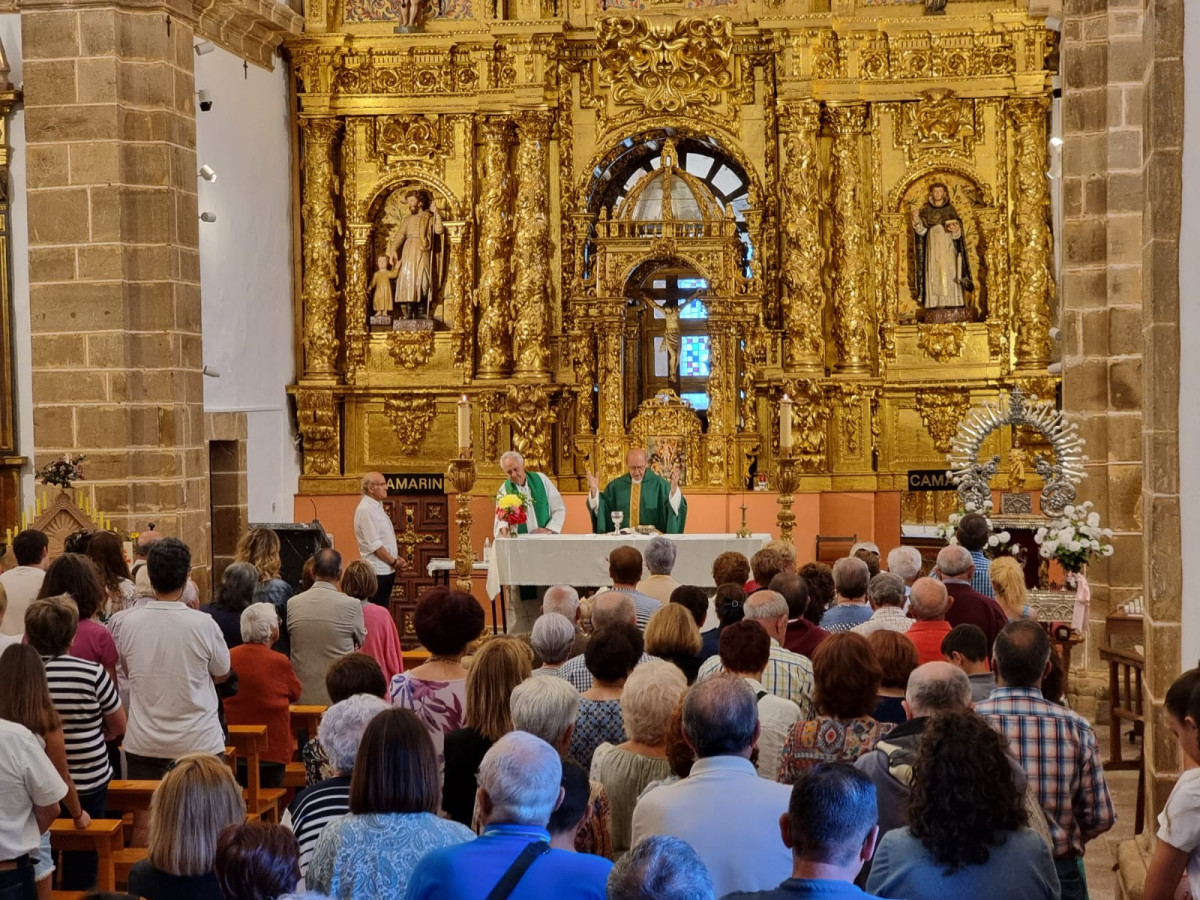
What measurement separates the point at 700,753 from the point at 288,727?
4099 millimetres

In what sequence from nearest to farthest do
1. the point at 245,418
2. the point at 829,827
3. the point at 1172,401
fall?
the point at 829,827, the point at 1172,401, the point at 245,418

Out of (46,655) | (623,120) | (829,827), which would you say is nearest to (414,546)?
(623,120)

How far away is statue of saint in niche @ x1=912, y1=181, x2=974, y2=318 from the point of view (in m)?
17.9

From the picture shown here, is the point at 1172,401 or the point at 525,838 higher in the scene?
the point at 1172,401

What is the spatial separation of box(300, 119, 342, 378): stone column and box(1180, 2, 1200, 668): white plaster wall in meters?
13.0

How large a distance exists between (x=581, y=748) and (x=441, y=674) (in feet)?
2.55

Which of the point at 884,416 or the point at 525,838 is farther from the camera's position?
the point at 884,416

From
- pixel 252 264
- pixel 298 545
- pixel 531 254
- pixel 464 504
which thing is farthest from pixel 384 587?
pixel 531 254

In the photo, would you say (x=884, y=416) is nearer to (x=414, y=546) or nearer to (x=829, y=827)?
(x=414, y=546)

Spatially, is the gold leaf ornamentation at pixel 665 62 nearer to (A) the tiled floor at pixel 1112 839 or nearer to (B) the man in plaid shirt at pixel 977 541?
(B) the man in plaid shirt at pixel 977 541

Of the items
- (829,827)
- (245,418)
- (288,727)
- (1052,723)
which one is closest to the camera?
(829,827)

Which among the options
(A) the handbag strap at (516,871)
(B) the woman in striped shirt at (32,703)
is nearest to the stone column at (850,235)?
(B) the woman in striped shirt at (32,703)

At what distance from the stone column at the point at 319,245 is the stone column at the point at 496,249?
66.5 inches

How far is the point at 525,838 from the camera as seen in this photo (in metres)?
4.30
